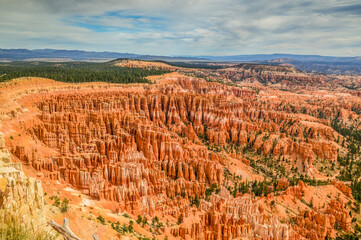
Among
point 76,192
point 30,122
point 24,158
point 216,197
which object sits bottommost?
point 216,197

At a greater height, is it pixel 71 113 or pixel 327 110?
pixel 71 113

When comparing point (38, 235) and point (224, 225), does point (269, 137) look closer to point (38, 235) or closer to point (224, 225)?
point (224, 225)

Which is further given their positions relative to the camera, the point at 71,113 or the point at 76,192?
the point at 71,113

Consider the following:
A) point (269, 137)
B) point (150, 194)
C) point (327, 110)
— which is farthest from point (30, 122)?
point (327, 110)

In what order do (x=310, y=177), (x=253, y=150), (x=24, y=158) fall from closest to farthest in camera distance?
(x=24, y=158), (x=310, y=177), (x=253, y=150)

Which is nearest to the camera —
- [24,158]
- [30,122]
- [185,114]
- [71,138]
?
[24,158]

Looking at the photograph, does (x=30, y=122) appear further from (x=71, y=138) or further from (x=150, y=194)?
(x=150, y=194)
